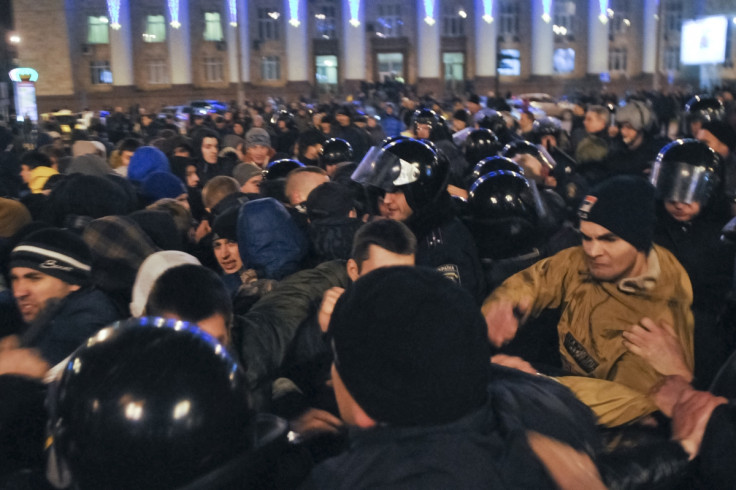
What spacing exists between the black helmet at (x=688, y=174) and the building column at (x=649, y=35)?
52.9m

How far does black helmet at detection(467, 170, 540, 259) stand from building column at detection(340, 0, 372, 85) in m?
47.4

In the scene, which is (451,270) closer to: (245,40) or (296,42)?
(245,40)

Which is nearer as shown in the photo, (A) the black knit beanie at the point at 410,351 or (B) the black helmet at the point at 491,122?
(A) the black knit beanie at the point at 410,351

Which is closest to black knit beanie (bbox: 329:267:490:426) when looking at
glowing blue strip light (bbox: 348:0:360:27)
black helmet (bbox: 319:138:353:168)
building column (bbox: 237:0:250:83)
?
black helmet (bbox: 319:138:353:168)

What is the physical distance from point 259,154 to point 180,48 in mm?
45018

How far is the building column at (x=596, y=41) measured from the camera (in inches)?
2056

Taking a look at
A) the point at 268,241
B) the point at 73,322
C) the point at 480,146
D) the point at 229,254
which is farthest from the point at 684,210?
the point at 480,146

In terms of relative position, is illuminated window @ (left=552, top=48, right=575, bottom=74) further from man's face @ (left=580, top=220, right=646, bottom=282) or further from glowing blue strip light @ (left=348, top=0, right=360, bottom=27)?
man's face @ (left=580, top=220, right=646, bottom=282)

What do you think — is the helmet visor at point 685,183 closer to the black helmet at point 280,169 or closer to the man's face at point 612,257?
the man's face at point 612,257

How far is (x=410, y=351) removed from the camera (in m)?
1.36

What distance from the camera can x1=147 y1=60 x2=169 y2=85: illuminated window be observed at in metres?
50.8

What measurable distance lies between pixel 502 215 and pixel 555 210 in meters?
0.83

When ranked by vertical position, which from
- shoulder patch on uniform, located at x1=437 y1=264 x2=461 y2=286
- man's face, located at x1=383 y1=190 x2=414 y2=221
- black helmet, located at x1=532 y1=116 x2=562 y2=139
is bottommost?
shoulder patch on uniform, located at x1=437 y1=264 x2=461 y2=286

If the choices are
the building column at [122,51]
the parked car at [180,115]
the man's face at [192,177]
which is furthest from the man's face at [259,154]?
the building column at [122,51]
